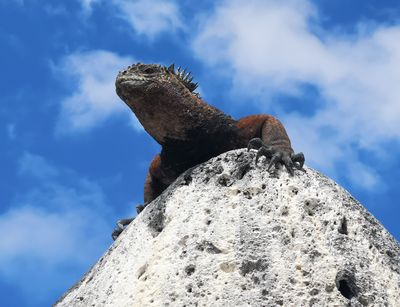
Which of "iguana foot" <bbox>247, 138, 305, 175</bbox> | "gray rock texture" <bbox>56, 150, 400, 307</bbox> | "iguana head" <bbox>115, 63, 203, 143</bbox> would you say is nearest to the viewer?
"gray rock texture" <bbox>56, 150, 400, 307</bbox>

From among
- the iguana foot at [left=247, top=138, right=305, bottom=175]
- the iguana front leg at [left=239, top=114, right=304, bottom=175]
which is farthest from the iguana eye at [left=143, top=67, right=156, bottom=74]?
the iguana foot at [left=247, top=138, right=305, bottom=175]

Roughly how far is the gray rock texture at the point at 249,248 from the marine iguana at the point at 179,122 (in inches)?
30.1

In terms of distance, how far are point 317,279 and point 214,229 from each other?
111 cm

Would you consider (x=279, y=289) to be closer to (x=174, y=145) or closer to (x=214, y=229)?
(x=214, y=229)

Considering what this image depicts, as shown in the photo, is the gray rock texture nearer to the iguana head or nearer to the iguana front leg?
the iguana front leg

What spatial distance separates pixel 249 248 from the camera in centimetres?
881

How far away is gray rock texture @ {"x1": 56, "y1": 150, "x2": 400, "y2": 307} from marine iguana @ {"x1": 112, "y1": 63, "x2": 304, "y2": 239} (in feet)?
2.51

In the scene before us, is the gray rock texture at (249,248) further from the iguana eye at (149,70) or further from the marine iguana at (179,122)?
Answer: the iguana eye at (149,70)

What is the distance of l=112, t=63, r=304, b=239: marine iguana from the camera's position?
35.2 feet

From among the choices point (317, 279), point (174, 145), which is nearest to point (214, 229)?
point (317, 279)

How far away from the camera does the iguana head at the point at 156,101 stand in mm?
10727

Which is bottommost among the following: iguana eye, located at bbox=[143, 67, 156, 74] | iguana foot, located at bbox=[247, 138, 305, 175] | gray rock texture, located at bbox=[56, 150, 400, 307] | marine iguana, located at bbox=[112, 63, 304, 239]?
gray rock texture, located at bbox=[56, 150, 400, 307]

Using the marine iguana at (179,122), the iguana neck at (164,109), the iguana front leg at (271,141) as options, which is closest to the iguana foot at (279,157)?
the iguana front leg at (271,141)

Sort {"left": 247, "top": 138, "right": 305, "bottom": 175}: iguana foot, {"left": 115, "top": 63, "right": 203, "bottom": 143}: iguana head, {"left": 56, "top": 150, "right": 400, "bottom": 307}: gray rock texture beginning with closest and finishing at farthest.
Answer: {"left": 56, "top": 150, "right": 400, "bottom": 307}: gray rock texture, {"left": 247, "top": 138, "right": 305, "bottom": 175}: iguana foot, {"left": 115, "top": 63, "right": 203, "bottom": 143}: iguana head
